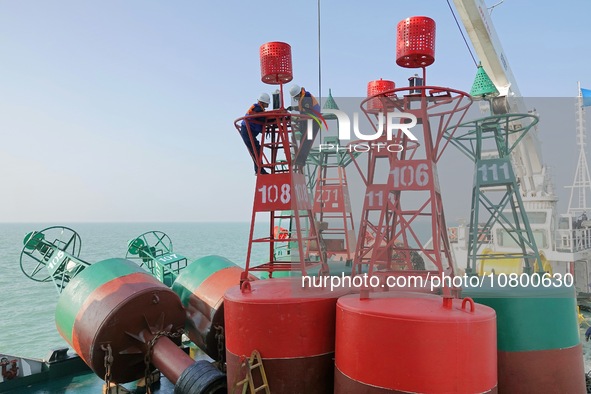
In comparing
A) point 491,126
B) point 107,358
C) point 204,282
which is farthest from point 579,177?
point 107,358

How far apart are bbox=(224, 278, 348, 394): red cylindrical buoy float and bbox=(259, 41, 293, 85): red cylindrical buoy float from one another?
4.46 m

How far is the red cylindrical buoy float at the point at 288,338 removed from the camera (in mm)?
7652

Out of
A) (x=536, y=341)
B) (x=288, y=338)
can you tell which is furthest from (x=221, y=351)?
(x=536, y=341)

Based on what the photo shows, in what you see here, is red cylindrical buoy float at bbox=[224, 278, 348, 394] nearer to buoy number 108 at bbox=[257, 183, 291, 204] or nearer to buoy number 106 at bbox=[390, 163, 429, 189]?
buoy number 108 at bbox=[257, 183, 291, 204]

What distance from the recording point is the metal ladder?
24.4 ft

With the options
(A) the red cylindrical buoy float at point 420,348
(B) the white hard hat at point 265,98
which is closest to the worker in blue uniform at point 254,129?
(B) the white hard hat at point 265,98

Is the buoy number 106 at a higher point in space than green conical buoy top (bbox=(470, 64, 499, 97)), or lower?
lower

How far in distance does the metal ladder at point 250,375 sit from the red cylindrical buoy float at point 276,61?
17.9 feet

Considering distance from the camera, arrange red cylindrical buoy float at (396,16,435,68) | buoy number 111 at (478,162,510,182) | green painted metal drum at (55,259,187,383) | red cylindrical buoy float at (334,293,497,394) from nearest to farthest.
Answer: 1. red cylindrical buoy float at (334,293,497,394)
2. red cylindrical buoy float at (396,16,435,68)
3. green painted metal drum at (55,259,187,383)
4. buoy number 111 at (478,162,510,182)

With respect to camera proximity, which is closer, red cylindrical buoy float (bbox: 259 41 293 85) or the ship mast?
red cylindrical buoy float (bbox: 259 41 293 85)

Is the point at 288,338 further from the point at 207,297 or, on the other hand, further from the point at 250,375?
the point at 207,297

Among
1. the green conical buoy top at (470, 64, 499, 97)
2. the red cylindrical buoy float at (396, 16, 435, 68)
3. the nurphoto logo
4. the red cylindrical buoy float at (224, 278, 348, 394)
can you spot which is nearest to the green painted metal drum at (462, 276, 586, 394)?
the red cylindrical buoy float at (224, 278, 348, 394)

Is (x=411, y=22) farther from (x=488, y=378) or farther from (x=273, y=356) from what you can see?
(x=273, y=356)

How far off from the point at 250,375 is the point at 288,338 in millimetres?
889
